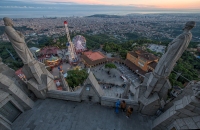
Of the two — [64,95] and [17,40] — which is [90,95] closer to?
[64,95]

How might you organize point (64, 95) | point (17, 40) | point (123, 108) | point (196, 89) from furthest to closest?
point (64, 95)
point (123, 108)
point (17, 40)
point (196, 89)

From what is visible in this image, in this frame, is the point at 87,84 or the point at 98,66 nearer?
the point at 87,84

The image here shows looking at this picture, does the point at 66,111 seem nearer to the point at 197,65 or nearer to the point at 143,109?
the point at 143,109

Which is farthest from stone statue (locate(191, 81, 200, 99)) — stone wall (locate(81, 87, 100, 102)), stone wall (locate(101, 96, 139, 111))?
stone wall (locate(81, 87, 100, 102))

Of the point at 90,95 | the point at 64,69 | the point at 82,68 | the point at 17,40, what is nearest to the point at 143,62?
the point at 82,68

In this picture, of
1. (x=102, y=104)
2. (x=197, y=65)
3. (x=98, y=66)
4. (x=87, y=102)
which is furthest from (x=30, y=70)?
(x=197, y=65)

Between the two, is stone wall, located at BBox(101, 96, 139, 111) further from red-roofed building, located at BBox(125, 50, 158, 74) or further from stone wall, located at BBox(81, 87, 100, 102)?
red-roofed building, located at BBox(125, 50, 158, 74)
